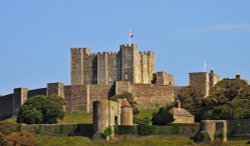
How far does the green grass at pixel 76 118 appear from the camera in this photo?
97.5m

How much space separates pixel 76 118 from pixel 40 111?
6173mm

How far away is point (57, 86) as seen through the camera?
105438mm

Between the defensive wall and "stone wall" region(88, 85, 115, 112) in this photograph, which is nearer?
the defensive wall

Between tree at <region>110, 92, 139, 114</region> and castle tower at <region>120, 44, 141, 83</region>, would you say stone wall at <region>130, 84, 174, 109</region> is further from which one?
castle tower at <region>120, 44, 141, 83</region>

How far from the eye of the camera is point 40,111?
94.6 metres

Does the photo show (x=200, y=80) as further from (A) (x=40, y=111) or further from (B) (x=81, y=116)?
(A) (x=40, y=111)

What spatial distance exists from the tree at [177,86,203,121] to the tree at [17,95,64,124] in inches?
435

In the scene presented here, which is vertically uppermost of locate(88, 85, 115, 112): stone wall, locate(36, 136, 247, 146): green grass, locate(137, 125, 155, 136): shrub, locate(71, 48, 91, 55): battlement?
locate(71, 48, 91, 55): battlement

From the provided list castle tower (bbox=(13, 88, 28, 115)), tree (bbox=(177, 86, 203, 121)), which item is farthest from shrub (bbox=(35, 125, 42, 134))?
castle tower (bbox=(13, 88, 28, 115))

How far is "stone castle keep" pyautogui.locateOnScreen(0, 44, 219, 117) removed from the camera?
104 metres

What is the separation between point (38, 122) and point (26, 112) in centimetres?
197

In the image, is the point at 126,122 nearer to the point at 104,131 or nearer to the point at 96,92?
the point at 104,131

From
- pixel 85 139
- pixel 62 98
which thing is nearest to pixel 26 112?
pixel 62 98

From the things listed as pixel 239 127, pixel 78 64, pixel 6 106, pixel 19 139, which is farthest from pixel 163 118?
pixel 6 106
